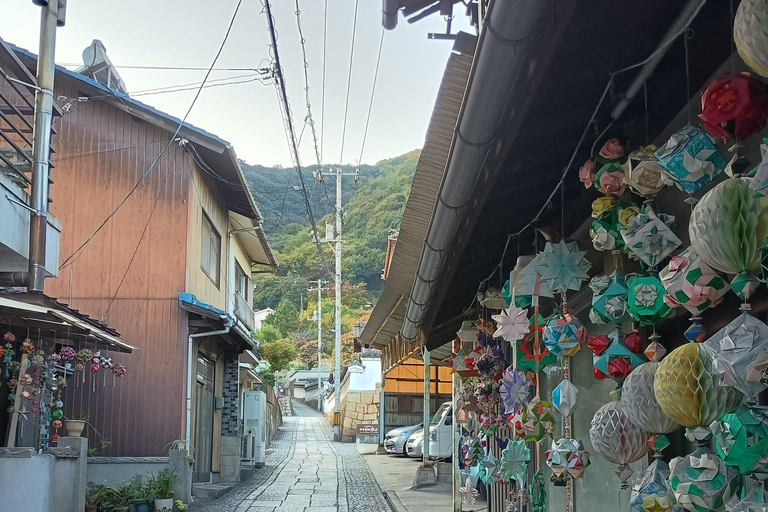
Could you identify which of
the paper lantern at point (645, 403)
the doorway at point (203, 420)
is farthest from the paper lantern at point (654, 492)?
the doorway at point (203, 420)

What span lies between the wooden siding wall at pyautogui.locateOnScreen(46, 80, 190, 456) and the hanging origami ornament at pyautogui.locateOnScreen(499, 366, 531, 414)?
395 inches

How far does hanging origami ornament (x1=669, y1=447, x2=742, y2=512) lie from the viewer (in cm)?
252

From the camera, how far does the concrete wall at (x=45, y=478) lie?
28.8 ft

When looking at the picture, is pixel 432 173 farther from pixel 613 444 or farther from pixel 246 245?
pixel 246 245

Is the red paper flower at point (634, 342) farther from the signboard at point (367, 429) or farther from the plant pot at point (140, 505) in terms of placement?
the signboard at point (367, 429)

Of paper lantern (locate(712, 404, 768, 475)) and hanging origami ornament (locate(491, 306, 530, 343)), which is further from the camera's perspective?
hanging origami ornament (locate(491, 306, 530, 343))

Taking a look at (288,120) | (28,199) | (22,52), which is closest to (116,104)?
(22,52)

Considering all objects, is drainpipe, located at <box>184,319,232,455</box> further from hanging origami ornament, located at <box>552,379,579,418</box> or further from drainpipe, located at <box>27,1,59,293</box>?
hanging origami ornament, located at <box>552,379,579,418</box>

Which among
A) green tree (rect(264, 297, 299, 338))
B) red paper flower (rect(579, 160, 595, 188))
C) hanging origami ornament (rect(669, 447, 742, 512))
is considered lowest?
hanging origami ornament (rect(669, 447, 742, 512))

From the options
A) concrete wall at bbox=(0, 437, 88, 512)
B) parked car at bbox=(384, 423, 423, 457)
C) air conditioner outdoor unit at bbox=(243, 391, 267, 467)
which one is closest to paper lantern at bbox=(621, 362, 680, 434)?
concrete wall at bbox=(0, 437, 88, 512)

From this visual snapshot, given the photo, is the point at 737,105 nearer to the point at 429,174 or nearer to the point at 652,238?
the point at 652,238

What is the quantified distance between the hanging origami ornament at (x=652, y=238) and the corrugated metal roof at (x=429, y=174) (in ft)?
4.30

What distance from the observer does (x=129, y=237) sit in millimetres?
14859

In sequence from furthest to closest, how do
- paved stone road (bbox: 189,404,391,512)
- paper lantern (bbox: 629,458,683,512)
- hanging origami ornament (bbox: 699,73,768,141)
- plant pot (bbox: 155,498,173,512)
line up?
paved stone road (bbox: 189,404,391,512)
plant pot (bbox: 155,498,173,512)
paper lantern (bbox: 629,458,683,512)
hanging origami ornament (bbox: 699,73,768,141)
